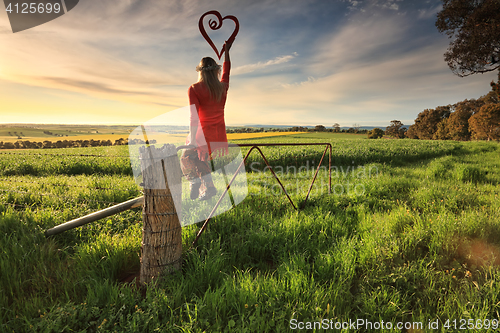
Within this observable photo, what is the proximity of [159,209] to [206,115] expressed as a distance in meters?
1.90

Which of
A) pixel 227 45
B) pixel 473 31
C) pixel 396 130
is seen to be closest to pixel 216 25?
pixel 227 45

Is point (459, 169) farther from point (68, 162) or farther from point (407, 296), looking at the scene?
point (68, 162)

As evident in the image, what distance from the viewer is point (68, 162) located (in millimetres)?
8914

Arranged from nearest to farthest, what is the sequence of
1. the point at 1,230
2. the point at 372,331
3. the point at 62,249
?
the point at 372,331, the point at 62,249, the point at 1,230

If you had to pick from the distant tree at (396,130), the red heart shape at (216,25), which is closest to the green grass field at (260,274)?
the red heart shape at (216,25)

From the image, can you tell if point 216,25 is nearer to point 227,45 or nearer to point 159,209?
point 227,45

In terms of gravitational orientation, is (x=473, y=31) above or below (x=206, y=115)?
above

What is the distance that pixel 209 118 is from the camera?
3652 millimetres

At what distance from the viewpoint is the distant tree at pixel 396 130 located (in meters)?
82.8

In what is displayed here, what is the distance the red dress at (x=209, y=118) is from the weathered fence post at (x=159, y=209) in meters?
1.34

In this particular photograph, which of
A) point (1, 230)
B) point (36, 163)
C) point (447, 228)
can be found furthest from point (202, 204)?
point (36, 163)

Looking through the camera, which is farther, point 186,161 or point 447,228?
point 186,161

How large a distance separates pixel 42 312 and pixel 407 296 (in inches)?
138

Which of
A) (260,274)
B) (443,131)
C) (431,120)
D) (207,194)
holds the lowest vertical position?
(260,274)
